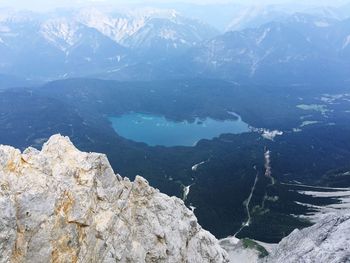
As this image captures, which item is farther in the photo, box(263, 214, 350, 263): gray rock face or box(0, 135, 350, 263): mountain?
box(263, 214, 350, 263): gray rock face

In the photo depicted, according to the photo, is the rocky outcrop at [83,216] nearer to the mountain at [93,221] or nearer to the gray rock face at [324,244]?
the mountain at [93,221]

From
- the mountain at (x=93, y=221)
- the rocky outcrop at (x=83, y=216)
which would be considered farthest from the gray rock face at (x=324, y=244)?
the rocky outcrop at (x=83, y=216)

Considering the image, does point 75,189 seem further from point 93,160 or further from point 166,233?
point 166,233

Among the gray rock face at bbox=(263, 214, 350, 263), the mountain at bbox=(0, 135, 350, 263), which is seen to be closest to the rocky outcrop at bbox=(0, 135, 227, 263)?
the mountain at bbox=(0, 135, 350, 263)

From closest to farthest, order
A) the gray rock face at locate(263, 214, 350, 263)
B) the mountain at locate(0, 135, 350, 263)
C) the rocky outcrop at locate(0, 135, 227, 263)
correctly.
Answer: the rocky outcrop at locate(0, 135, 227, 263) → the mountain at locate(0, 135, 350, 263) → the gray rock face at locate(263, 214, 350, 263)

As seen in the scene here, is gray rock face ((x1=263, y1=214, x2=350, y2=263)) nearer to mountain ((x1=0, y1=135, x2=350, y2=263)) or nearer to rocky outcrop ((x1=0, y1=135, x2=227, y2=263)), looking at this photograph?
mountain ((x1=0, y1=135, x2=350, y2=263))

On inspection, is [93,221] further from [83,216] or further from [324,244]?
[324,244]

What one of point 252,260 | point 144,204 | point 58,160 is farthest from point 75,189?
point 252,260
